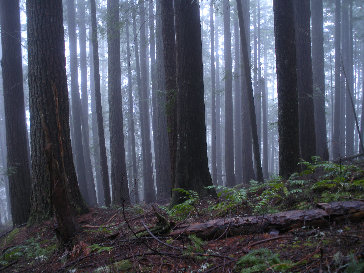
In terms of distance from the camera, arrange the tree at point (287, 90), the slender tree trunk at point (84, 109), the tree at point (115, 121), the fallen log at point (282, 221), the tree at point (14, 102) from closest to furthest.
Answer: the fallen log at point (282, 221) → the tree at point (287, 90) → the tree at point (14, 102) → the tree at point (115, 121) → the slender tree trunk at point (84, 109)

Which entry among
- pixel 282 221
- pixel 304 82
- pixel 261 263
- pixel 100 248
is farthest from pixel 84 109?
pixel 261 263

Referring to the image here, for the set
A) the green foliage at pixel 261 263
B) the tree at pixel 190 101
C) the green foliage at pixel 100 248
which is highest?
the tree at pixel 190 101

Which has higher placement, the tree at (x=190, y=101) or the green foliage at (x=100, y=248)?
the tree at (x=190, y=101)

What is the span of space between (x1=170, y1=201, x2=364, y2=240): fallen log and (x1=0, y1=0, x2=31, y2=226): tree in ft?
24.7

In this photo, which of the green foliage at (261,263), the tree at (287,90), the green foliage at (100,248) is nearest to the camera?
the green foliage at (261,263)

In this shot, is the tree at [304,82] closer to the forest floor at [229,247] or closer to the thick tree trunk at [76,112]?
the forest floor at [229,247]

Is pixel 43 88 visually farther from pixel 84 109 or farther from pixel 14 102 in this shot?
pixel 84 109

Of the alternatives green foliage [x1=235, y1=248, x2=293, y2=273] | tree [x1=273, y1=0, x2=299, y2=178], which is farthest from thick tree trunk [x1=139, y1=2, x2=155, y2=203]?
green foliage [x1=235, y1=248, x2=293, y2=273]

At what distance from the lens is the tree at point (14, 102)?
9820 mm

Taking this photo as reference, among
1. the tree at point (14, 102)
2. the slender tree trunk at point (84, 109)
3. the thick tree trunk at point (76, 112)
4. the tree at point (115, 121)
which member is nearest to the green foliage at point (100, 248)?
the tree at point (14, 102)

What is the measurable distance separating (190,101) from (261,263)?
5409mm

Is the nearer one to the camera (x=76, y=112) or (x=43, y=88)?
(x=43, y=88)

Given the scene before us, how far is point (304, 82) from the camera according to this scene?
37.6 feet

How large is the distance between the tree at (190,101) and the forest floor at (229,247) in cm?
162
